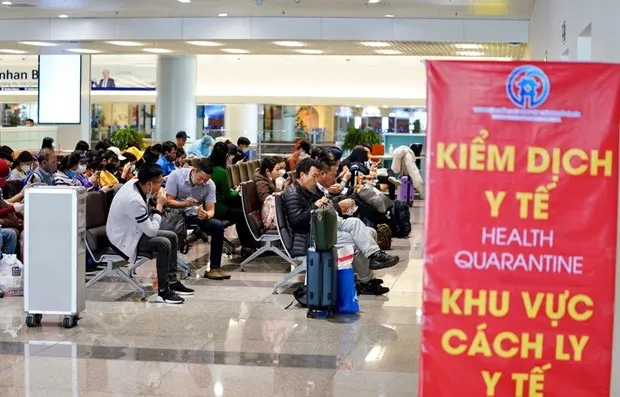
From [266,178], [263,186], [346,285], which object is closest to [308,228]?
[346,285]

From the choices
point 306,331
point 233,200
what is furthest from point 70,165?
point 306,331

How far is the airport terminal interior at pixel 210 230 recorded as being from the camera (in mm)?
7098

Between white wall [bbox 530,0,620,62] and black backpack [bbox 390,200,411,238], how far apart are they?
3151mm

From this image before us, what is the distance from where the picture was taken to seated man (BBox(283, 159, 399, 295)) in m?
10.1

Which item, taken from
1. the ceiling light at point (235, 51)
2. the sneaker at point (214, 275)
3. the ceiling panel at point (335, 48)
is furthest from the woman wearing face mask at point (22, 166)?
the ceiling light at point (235, 51)

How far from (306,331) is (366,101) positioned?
20.7 meters

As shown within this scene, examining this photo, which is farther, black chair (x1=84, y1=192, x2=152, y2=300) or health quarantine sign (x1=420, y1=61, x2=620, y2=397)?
black chair (x1=84, y1=192, x2=152, y2=300)

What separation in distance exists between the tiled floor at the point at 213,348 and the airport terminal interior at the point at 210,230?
23 millimetres

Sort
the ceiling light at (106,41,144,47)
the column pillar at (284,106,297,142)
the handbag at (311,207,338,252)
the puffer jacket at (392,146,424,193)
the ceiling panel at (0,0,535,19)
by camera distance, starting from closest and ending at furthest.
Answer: the handbag at (311,207,338,252) → the ceiling panel at (0,0,535,19) → the puffer jacket at (392,146,424,193) → the ceiling light at (106,41,144,47) → the column pillar at (284,106,297,142)

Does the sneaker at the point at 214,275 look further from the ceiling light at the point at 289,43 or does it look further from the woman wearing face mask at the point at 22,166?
the ceiling light at the point at 289,43

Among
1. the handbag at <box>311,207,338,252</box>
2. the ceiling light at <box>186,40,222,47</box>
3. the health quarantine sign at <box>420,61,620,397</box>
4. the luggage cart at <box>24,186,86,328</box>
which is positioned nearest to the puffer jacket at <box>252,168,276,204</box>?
the handbag at <box>311,207,338,252</box>

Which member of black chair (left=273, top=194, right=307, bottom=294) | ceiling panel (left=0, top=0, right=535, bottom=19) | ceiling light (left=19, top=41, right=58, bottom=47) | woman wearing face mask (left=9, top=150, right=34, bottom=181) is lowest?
black chair (left=273, top=194, right=307, bottom=294)

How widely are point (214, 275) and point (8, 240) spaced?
2.15 meters

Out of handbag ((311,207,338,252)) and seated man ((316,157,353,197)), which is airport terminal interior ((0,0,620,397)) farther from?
handbag ((311,207,338,252))
